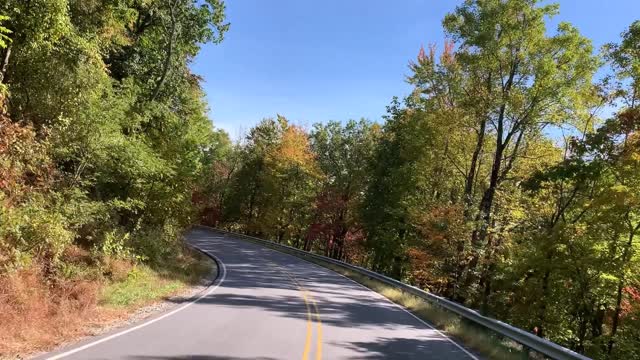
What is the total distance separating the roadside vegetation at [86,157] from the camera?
34.0ft

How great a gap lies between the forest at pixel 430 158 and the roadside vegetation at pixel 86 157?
7 cm

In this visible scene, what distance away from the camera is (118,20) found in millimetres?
18109

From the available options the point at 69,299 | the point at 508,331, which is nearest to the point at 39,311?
the point at 69,299

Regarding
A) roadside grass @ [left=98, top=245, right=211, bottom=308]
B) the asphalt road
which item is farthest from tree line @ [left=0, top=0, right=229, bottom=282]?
the asphalt road

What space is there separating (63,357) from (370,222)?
30.7 m

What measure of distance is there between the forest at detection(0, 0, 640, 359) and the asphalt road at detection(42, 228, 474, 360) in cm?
309

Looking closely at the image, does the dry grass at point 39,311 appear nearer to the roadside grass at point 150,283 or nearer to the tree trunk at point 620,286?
the roadside grass at point 150,283

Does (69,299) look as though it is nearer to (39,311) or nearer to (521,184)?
(39,311)

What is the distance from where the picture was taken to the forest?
13211 mm

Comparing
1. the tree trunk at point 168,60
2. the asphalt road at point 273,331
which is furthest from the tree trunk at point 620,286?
the tree trunk at point 168,60

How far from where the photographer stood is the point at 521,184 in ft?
65.9

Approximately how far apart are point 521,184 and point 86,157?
51.0ft

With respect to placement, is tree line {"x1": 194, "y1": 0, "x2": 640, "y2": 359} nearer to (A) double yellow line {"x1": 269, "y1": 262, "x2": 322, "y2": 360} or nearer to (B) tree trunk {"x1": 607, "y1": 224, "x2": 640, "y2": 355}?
(B) tree trunk {"x1": 607, "y1": 224, "x2": 640, "y2": 355}

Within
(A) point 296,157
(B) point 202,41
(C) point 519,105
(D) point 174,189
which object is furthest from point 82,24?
(A) point 296,157
